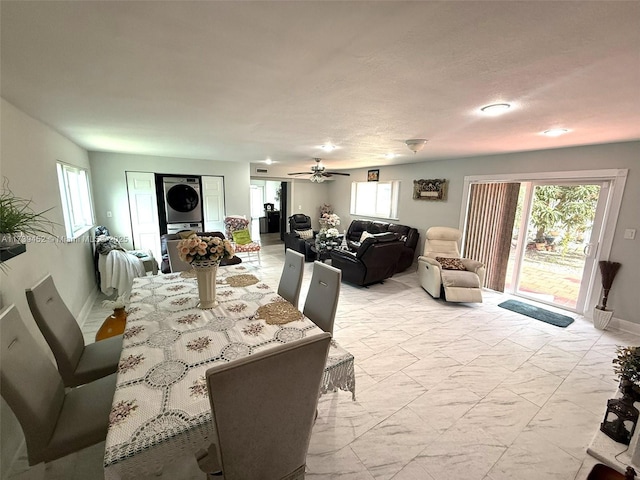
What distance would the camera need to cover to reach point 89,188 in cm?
453

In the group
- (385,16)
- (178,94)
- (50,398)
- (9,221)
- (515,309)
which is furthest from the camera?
(515,309)

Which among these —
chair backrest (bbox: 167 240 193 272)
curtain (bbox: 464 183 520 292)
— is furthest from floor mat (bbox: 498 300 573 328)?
chair backrest (bbox: 167 240 193 272)

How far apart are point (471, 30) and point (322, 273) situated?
158 centimetres

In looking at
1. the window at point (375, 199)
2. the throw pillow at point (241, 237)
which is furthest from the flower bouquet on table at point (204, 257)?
the window at point (375, 199)

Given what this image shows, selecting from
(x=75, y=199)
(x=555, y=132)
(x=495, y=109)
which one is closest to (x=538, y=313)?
(x=555, y=132)

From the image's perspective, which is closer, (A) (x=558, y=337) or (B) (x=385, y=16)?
(B) (x=385, y=16)

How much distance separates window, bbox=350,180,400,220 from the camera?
6.17 m

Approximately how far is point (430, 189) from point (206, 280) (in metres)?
4.71

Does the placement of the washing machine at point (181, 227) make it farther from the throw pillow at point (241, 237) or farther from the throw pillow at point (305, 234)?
the throw pillow at point (305, 234)

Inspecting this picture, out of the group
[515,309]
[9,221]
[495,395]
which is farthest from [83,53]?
[515,309]

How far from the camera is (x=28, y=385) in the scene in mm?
1120

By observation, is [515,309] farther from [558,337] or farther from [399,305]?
[399,305]

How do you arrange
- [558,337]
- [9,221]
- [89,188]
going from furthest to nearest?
1. [89,188]
2. [558,337]
3. [9,221]

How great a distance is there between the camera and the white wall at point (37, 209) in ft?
5.31
